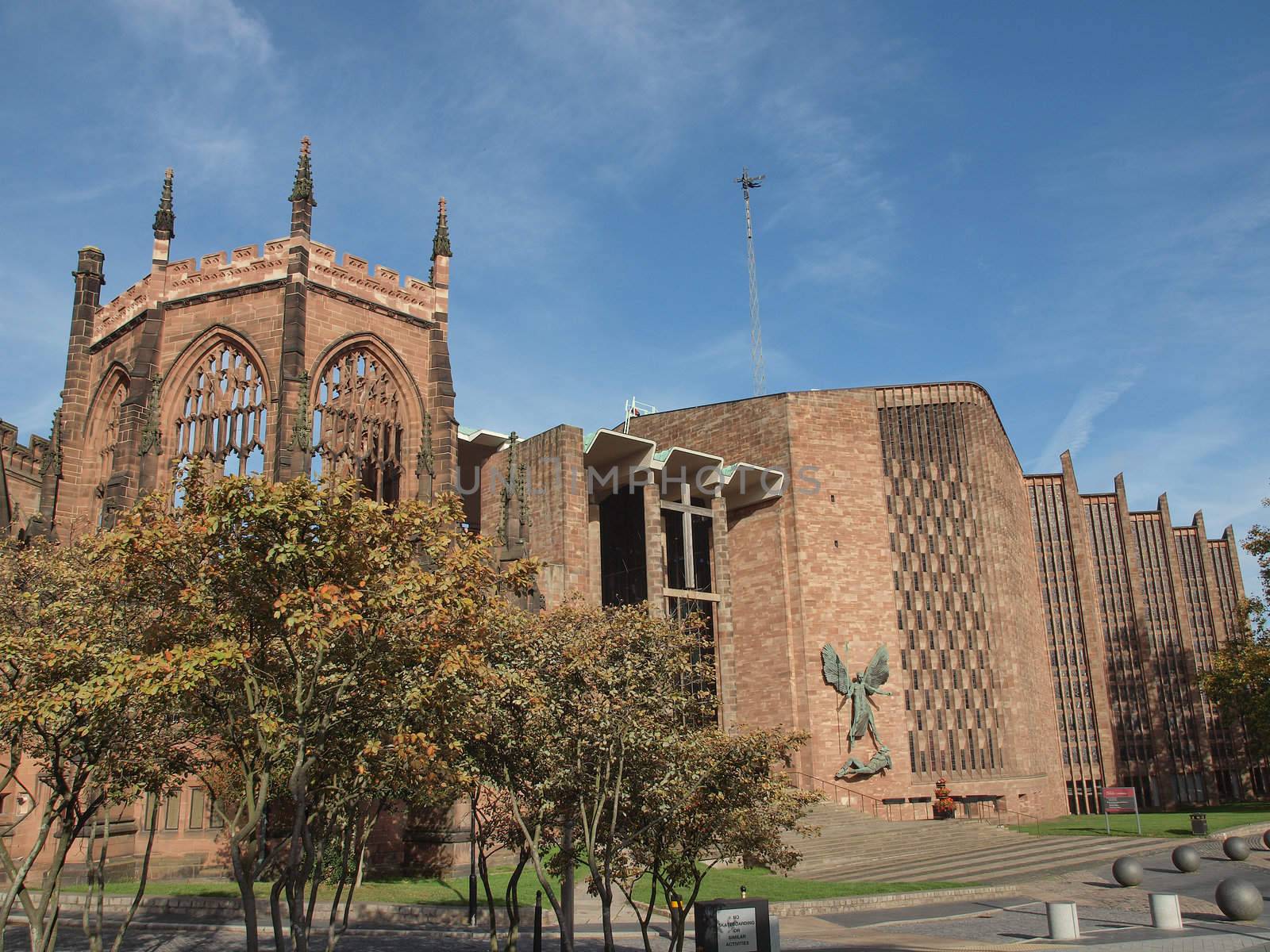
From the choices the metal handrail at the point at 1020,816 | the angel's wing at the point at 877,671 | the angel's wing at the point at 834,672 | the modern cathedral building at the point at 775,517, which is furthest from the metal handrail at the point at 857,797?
the metal handrail at the point at 1020,816

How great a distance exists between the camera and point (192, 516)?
10.9m

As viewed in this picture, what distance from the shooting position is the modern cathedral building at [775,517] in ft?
95.6

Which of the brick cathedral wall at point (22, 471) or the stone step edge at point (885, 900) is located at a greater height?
the brick cathedral wall at point (22, 471)

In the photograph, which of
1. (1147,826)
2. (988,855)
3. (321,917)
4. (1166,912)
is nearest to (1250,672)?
(1147,826)

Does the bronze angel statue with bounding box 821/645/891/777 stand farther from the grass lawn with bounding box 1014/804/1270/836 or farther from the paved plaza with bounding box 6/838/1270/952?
the paved plaza with bounding box 6/838/1270/952

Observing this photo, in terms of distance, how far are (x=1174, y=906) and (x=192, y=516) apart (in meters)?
18.4

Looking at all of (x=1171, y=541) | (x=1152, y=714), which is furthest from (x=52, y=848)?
(x=1171, y=541)

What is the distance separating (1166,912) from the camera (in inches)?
741

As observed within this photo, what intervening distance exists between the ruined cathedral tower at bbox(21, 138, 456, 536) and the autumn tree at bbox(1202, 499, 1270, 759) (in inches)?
1349

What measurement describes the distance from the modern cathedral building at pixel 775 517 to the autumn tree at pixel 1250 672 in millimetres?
9102

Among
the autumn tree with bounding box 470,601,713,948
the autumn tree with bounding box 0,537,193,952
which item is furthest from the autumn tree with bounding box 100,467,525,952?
the autumn tree with bounding box 470,601,713,948

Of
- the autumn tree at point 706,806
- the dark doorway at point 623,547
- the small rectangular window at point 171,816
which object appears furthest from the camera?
the dark doorway at point 623,547

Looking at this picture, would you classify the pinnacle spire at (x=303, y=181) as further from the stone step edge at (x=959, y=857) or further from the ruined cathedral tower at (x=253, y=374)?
the stone step edge at (x=959, y=857)

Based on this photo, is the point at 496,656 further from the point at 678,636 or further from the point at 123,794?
the point at 123,794
